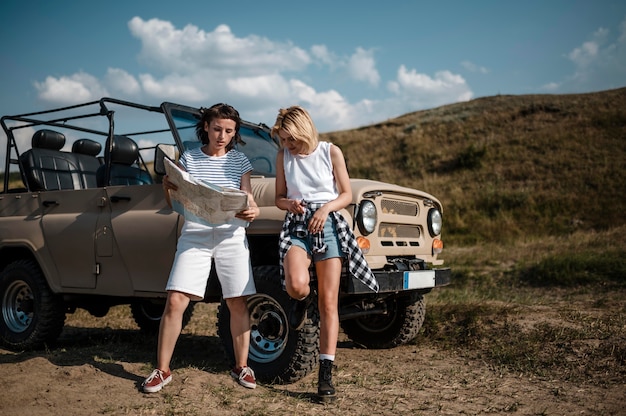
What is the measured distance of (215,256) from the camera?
12.7 feet

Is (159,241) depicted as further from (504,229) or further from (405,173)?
(405,173)

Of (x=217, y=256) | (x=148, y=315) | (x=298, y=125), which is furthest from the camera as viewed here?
(x=148, y=315)

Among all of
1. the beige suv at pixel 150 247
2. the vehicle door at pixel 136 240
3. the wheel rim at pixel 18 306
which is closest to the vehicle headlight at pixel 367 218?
the beige suv at pixel 150 247

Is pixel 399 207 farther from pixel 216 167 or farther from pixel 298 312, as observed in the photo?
pixel 216 167

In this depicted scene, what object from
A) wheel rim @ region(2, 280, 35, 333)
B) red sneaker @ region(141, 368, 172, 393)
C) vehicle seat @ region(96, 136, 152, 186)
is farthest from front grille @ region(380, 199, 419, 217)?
wheel rim @ region(2, 280, 35, 333)

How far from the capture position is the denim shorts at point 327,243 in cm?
365

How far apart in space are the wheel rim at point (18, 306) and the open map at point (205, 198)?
289 cm

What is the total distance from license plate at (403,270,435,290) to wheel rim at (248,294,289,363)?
37.3 inches

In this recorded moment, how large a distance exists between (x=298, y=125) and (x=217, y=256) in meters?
1.04

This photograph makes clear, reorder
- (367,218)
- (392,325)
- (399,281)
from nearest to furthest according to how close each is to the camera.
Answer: (399,281) < (367,218) < (392,325)

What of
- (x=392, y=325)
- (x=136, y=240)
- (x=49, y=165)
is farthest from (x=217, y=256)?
(x=49, y=165)

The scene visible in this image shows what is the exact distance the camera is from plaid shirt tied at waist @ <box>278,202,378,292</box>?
366 cm

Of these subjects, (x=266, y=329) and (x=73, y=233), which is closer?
(x=266, y=329)

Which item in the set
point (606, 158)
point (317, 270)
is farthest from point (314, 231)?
point (606, 158)
